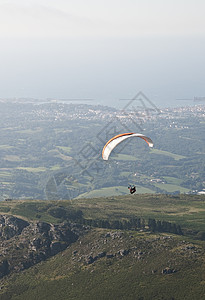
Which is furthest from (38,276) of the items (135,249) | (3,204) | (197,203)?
(197,203)

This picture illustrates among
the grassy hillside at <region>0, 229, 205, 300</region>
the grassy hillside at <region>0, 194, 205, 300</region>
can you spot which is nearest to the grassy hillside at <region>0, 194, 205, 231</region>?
the grassy hillside at <region>0, 194, 205, 300</region>

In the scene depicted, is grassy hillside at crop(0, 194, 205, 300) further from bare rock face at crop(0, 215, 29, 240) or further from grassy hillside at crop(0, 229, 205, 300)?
bare rock face at crop(0, 215, 29, 240)

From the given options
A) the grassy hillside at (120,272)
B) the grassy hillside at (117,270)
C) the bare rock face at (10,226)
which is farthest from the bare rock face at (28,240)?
the grassy hillside at (120,272)

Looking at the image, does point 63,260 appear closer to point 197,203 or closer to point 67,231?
point 67,231

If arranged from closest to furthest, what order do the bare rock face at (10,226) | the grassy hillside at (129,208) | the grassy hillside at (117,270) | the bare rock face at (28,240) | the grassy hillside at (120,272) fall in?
the grassy hillside at (120,272)
the grassy hillside at (117,270)
the bare rock face at (28,240)
the bare rock face at (10,226)
the grassy hillside at (129,208)

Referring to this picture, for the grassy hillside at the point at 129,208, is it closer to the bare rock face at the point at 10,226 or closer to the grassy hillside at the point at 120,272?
the bare rock face at the point at 10,226

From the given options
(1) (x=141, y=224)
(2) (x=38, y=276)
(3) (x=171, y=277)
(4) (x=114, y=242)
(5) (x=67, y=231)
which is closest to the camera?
(3) (x=171, y=277)

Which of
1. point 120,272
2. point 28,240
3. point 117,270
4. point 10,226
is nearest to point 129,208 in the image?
point 10,226

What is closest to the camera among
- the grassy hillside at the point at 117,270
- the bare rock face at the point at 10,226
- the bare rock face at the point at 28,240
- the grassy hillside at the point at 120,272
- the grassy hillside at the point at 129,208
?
the grassy hillside at the point at 120,272
